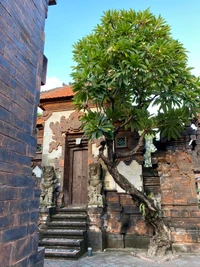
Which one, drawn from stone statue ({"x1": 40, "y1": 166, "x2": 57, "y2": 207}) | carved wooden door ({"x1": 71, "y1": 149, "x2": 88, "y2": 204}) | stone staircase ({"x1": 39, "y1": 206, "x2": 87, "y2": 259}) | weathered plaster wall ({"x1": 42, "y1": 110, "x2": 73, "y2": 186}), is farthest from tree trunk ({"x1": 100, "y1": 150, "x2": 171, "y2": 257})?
weathered plaster wall ({"x1": 42, "y1": 110, "x2": 73, "y2": 186})

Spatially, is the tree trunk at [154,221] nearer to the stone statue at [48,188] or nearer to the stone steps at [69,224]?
the stone steps at [69,224]

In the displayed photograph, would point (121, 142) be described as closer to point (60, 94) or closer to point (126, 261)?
point (60, 94)

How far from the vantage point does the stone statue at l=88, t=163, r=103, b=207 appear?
6.80 m

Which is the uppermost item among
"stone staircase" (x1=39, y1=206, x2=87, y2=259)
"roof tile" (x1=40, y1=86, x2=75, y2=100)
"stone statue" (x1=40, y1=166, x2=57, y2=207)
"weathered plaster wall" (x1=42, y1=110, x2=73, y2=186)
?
"roof tile" (x1=40, y1=86, x2=75, y2=100)

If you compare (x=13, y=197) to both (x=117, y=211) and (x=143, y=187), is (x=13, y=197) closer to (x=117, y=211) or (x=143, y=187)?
(x=117, y=211)

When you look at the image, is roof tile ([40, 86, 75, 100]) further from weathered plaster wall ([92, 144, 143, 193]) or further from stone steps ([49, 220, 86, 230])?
stone steps ([49, 220, 86, 230])

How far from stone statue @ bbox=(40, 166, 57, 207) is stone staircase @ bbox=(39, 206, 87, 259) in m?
0.49

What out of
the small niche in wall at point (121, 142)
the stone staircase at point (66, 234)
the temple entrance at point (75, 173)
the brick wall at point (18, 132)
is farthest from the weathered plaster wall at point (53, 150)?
the brick wall at point (18, 132)

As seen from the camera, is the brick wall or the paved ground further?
the paved ground

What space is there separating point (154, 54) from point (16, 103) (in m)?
4.18

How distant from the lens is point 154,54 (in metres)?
5.54

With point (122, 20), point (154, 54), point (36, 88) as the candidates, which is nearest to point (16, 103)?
point (36, 88)

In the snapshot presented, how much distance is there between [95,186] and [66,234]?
168 centimetres

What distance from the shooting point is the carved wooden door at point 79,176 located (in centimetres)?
803
